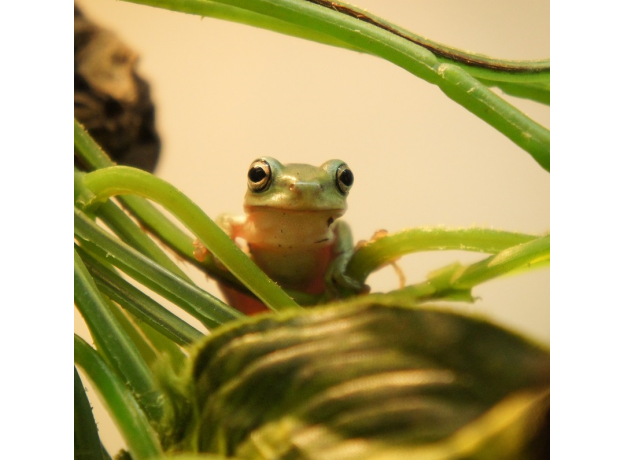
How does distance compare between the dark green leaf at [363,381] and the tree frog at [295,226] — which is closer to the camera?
the dark green leaf at [363,381]

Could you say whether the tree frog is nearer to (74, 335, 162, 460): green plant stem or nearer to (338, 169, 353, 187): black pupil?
(338, 169, 353, 187): black pupil

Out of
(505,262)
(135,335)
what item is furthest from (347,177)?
(135,335)

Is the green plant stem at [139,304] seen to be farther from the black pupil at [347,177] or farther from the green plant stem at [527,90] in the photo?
the green plant stem at [527,90]

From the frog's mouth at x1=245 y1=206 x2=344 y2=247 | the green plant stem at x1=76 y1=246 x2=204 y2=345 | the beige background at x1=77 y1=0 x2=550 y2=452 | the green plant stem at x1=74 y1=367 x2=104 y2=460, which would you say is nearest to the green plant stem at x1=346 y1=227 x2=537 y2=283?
the beige background at x1=77 y1=0 x2=550 y2=452

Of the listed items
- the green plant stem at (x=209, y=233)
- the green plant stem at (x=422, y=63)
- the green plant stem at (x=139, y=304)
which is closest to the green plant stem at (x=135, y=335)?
the green plant stem at (x=139, y=304)

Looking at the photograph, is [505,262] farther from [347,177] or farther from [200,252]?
[200,252]
